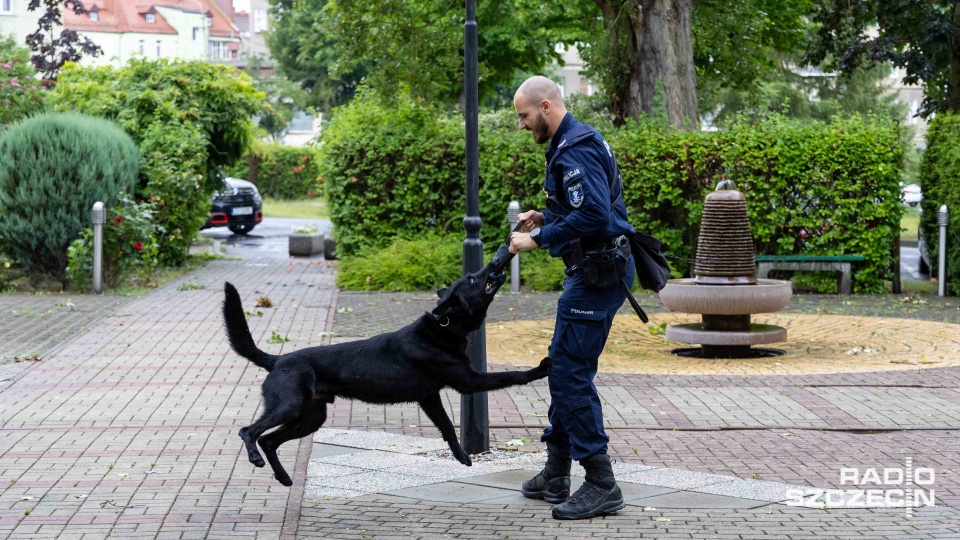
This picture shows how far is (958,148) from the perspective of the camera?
14742 mm

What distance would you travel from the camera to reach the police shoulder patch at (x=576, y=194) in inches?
200

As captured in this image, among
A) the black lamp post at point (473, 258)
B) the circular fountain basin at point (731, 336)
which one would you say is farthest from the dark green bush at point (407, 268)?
the black lamp post at point (473, 258)

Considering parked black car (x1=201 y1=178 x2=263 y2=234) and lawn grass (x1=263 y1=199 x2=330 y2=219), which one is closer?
parked black car (x1=201 y1=178 x2=263 y2=234)

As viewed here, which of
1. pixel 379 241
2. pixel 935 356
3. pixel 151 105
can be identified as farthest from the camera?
pixel 151 105

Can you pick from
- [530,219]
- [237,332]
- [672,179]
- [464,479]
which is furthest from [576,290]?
[672,179]

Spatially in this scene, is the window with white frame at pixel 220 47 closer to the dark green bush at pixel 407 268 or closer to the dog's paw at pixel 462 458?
the dark green bush at pixel 407 268

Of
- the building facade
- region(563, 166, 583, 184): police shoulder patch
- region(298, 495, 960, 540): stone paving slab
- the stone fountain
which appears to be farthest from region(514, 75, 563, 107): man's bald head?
the building facade

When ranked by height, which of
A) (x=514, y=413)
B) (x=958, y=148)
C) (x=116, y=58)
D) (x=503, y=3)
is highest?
(x=503, y=3)

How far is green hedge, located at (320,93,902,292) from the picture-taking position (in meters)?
15.6

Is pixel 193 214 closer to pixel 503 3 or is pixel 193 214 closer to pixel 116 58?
pixel 116 58

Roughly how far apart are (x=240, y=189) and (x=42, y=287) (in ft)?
40.8

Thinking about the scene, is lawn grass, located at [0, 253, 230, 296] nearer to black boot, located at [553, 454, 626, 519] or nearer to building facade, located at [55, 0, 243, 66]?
black boot, located at [553, 454, 626, 519]

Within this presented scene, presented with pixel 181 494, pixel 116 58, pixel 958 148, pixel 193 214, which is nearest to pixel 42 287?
pixel 193 214

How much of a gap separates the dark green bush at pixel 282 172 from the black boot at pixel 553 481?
1471 inches
